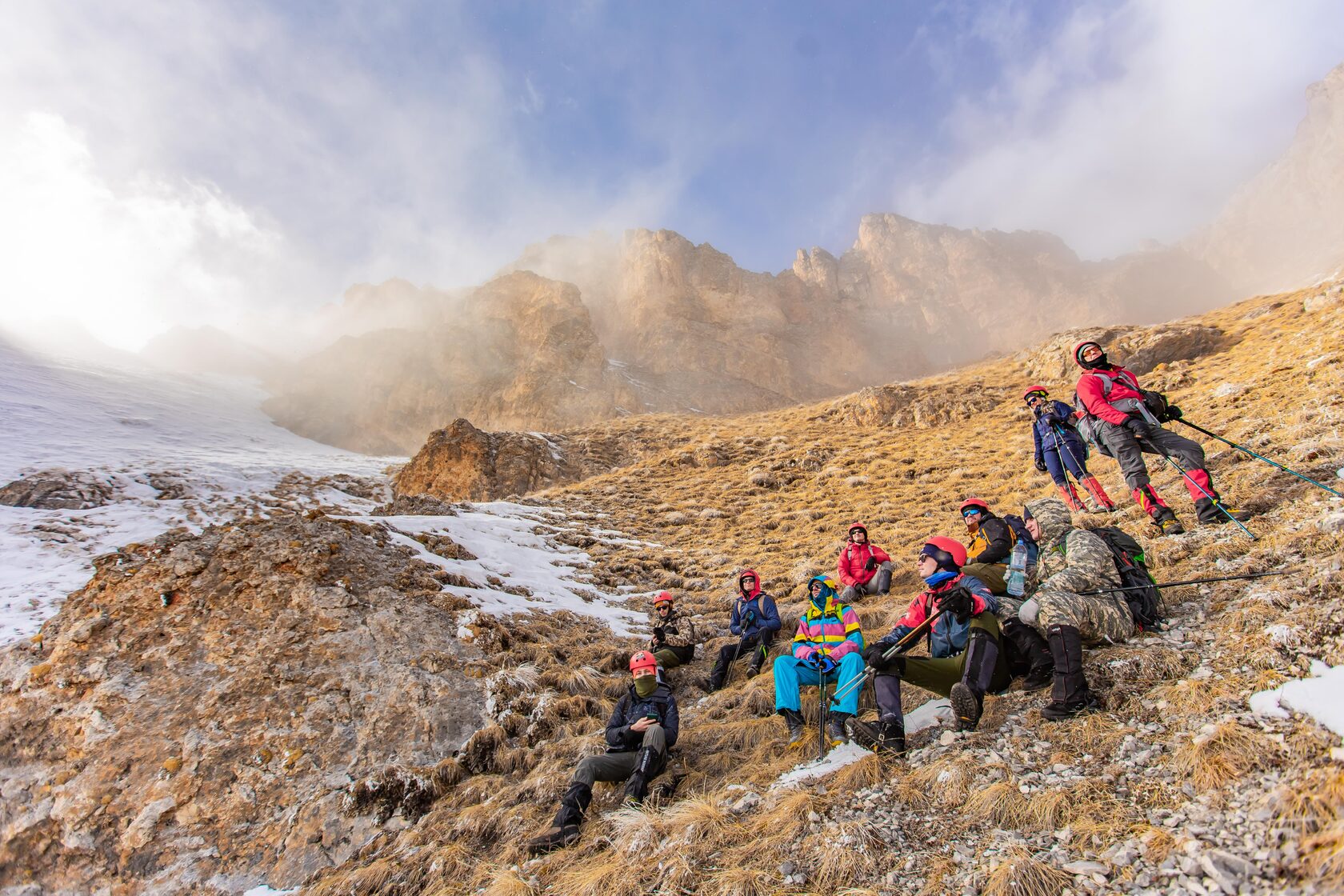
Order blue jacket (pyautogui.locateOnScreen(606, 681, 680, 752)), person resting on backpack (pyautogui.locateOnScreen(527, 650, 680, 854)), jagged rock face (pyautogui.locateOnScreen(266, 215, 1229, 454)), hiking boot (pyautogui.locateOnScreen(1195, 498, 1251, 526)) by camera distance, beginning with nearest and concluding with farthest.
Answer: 1. person resting on backpack (pyautogui.locateOnScreen(527, 650, 680, 854))
2. blue jacket (pyautogui.locateOnScreen(606, 681, 680, 752))
3. hiking boot (pyautogui.locateOnScreen(1195, 498, 1251, 526))
4. jagged rock face (pyautogui.locateOnScreen(266, 215, 1229, 454))

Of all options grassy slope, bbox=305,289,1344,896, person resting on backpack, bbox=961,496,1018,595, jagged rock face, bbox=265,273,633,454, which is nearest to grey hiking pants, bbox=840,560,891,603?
grassy slope, bbox=305,289,1344,896

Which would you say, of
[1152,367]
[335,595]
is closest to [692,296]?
[1152,367]

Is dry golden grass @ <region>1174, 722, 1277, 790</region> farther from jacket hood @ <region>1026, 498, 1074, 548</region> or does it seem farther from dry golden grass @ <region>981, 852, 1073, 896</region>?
jacket hood @ <region>1026, 498, 1074, 548</region>

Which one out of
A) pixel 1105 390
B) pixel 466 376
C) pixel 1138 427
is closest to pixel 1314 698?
pixel 1138 427

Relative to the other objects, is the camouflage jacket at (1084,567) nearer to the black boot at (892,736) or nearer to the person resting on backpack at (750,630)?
the black boot at (892,736)

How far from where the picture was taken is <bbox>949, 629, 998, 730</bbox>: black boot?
420cm

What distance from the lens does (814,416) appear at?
34938 millimetres

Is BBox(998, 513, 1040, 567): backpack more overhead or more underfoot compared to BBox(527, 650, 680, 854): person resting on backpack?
more overhead

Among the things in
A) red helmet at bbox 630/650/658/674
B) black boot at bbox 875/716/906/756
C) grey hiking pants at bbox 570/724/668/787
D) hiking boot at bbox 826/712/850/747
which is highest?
black boot at bbox 875/716/906/756

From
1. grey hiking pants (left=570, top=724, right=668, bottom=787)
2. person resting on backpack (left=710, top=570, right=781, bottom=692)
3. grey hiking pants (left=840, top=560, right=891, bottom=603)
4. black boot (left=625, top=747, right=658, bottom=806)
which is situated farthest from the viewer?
grey hiking pants (left=840, top=560, right=891, bottom=603)

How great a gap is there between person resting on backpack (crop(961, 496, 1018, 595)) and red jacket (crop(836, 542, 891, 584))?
274 centimetres

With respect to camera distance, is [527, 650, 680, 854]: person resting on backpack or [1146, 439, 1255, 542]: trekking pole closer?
[527, 650, 680, 854]: person resting on backpack

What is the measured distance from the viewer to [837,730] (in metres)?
4.83

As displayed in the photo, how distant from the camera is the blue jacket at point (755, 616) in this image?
784 centimetres
